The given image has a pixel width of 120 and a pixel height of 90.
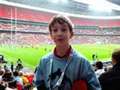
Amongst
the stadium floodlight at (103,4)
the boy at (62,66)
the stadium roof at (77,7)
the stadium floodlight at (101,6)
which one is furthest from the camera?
the stadium floodlight at (101,6)

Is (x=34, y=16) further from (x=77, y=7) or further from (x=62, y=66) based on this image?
(x=62, y=66)

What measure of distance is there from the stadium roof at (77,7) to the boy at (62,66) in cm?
1639

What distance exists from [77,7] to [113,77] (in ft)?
70.0

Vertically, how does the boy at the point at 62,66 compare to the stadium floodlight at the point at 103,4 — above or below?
above

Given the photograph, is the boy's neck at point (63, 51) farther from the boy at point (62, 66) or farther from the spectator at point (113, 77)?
the spectator at point (113, 77)

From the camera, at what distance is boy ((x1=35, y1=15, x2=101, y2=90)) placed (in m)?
1.65

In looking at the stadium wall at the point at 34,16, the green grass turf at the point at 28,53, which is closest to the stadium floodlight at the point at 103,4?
the stadium wall at the point at 34,16

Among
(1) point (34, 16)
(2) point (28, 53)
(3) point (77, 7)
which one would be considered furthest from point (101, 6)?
(2) point (28, 53)

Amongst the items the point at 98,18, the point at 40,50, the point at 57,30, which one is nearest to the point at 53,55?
the point at 57,30

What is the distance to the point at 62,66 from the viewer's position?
1.66 m

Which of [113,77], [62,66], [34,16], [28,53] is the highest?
[62,66]

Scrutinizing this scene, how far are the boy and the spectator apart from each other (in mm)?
1154

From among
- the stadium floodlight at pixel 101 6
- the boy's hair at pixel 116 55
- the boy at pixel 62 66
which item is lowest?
the stadium floodlight at pixel 101 6

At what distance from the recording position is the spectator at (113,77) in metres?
2.82
